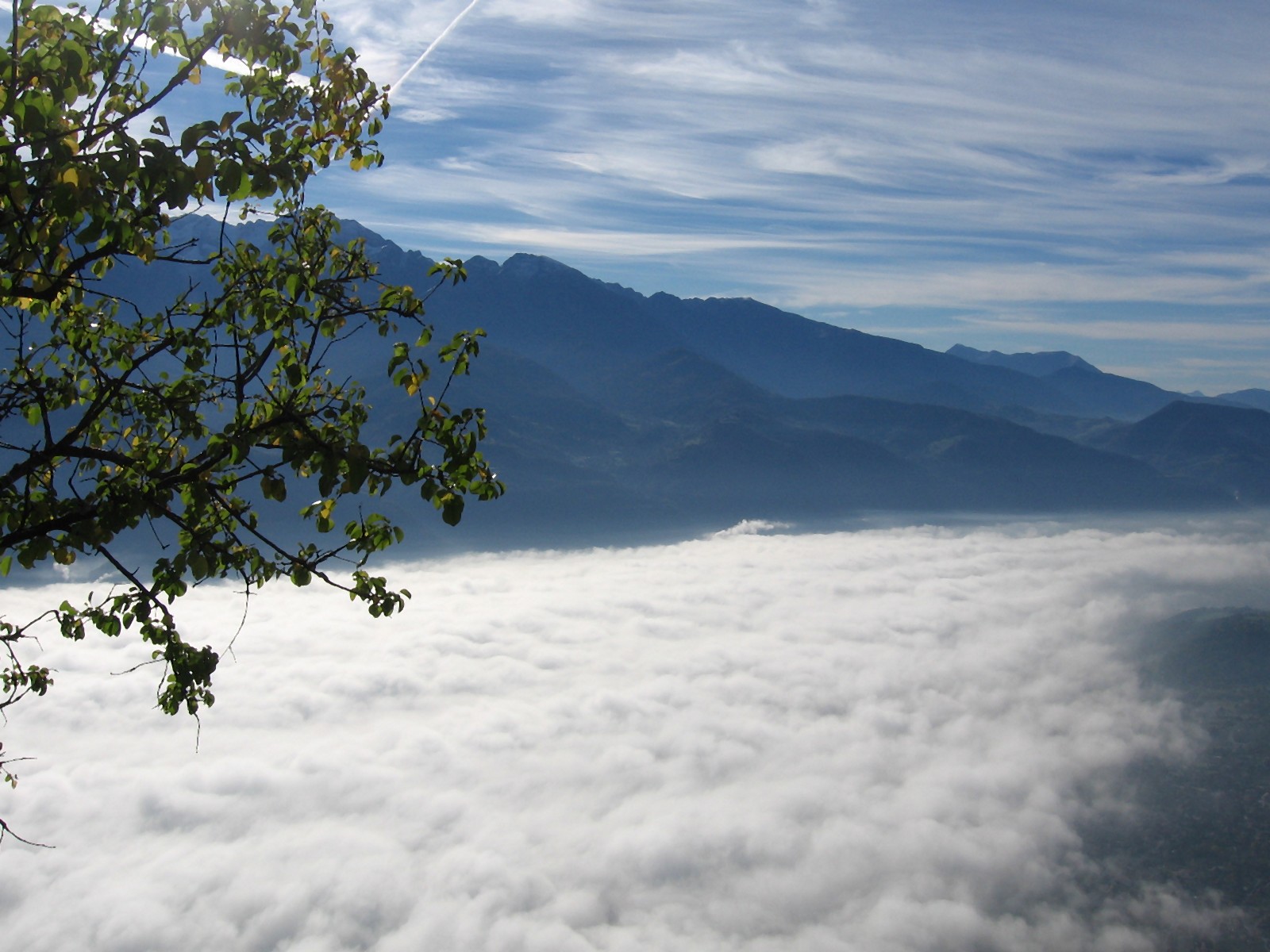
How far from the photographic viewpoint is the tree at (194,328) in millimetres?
6898

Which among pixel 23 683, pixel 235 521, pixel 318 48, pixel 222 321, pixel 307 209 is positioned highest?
pixel 318 48

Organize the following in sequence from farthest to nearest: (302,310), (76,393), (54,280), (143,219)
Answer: (76,393), (302,310), (143,219), (54,280)

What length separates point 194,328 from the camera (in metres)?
9.73

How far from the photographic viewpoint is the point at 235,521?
33.7 feet

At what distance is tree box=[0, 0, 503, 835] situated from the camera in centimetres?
690

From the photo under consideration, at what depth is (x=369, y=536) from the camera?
8.95m

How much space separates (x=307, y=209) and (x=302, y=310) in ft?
7.47

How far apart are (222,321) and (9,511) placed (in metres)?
2.91

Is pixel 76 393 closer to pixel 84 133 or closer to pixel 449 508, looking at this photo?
pixel 84 133

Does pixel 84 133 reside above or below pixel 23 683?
above

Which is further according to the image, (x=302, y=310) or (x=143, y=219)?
(x=302, y=310)

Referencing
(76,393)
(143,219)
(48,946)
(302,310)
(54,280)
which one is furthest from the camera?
(48,946)

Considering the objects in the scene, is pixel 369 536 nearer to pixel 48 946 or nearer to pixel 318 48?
pixel 318 48

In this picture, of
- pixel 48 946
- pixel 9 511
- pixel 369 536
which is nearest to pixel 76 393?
pixel 9 511
